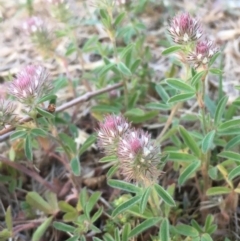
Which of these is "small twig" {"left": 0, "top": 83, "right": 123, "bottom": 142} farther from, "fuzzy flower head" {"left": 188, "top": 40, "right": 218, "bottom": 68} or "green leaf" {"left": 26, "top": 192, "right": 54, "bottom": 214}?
"fuzzy flower head" {"left": 188, "top": 40, "right": 218, "bottom": 68}

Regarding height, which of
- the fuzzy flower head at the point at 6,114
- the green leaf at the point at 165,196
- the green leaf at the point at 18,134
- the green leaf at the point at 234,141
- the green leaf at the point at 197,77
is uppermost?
the fuzzy flower head at the point at 6,114

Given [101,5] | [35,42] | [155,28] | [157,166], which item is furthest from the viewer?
[155,28]

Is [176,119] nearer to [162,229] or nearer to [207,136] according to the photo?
[207,136]

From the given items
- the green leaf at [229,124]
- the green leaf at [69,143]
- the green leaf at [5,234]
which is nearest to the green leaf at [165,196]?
the green leaf at [229,124]

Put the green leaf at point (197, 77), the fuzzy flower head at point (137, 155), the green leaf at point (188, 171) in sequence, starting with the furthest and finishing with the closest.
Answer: the green leaf at point (188, 171) → the green leaf at point (197, 77) → the fuzzy flower head at point (137, 155)

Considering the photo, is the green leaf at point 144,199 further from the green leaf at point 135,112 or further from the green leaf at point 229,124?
the green leaf at point 135,112

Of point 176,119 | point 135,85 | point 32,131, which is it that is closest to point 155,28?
point 135,85
